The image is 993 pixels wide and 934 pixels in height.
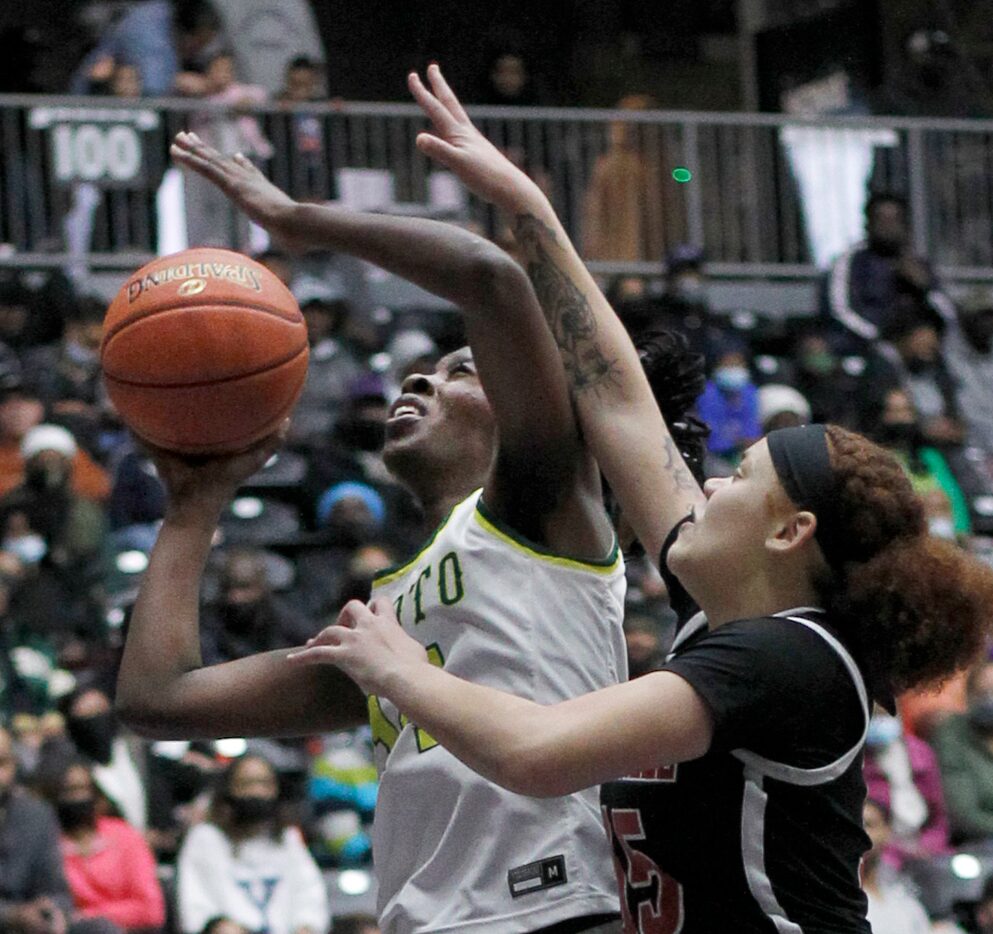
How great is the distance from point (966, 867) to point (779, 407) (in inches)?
117

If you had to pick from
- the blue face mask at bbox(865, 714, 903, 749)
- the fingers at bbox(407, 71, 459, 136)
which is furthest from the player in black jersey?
the blue face mask at bbox(865, 714, 903, 749)

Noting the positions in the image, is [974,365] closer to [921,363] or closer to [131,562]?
[921,363]

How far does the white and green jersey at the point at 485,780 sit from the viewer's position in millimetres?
3734

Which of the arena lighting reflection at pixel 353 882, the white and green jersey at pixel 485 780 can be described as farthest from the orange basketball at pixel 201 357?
the arena lighting reflection at pixel 353 882

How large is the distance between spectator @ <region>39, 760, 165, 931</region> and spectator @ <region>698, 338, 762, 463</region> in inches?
157

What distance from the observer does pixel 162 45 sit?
12.5 m

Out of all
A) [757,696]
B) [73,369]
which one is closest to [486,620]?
[757,696]

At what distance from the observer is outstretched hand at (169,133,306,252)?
12.4 feet

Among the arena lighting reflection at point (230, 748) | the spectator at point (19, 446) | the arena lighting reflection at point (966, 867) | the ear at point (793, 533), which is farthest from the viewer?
the spectator at point (19, 446)

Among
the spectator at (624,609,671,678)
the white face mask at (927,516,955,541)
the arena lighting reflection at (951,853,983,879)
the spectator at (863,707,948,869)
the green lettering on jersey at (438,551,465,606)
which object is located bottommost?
the arena lighting reflection at (951,853,983,879)

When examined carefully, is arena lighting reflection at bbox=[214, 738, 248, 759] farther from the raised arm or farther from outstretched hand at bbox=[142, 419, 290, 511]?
the raised arm

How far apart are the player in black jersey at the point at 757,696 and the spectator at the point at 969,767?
240 inches

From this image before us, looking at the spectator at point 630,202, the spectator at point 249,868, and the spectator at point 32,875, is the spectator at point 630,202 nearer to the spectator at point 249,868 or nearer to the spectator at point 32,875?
the spectator at point 249,868

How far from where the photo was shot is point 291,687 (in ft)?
13.8
